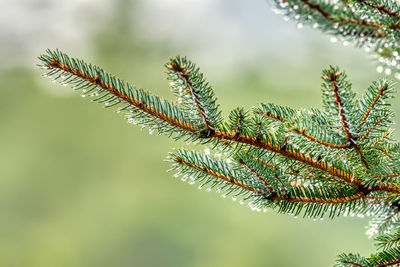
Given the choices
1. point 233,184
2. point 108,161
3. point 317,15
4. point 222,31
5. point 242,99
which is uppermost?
point 222,31

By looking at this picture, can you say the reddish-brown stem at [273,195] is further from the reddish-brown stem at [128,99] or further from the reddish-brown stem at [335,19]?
the reddish-brown stem at [335,19]

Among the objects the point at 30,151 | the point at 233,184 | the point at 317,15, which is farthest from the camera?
the point at 30,151

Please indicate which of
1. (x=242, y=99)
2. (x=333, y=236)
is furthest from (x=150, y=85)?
(x=333, y=236)

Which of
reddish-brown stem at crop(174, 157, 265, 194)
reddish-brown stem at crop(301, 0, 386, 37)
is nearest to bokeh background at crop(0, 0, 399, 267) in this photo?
reddish-brown stem at crop(301, 0, 386, 37)

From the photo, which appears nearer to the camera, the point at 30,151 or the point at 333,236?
the point at 333,236

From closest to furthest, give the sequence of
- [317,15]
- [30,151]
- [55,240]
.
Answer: [317,15] → [55,240] → [30,151]

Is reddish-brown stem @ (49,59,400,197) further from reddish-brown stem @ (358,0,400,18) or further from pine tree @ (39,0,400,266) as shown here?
reddish-brown stem @ (358,0,400,18)

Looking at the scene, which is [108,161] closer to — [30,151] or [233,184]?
[30,151]
